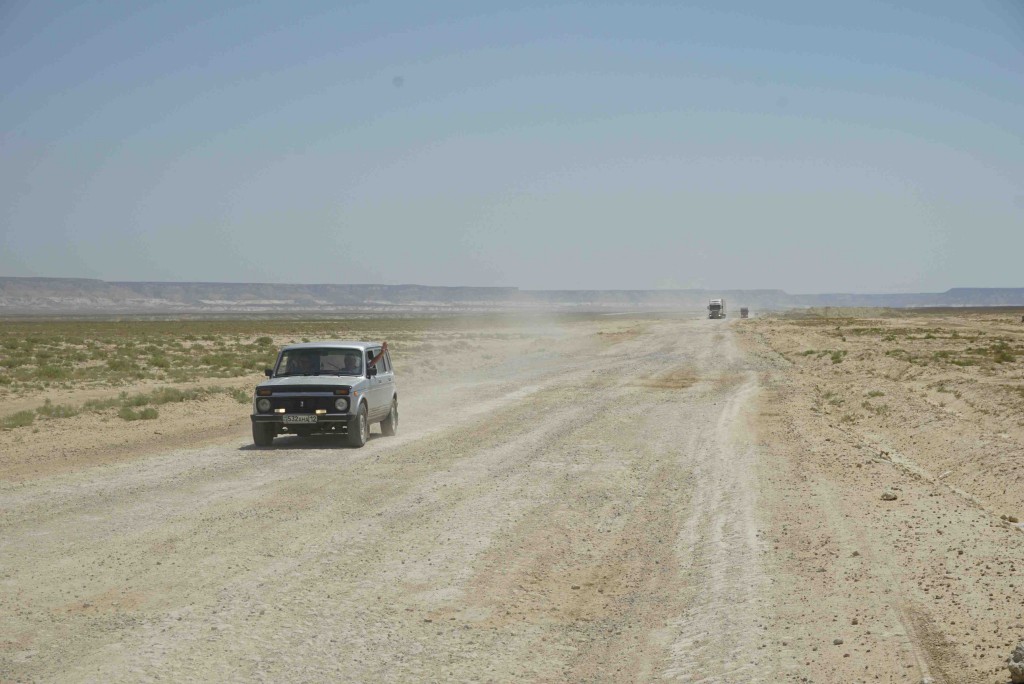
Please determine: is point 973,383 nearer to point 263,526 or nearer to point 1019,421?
point 1019,421

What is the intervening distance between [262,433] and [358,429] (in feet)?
5.83

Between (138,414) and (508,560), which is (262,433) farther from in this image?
(508,560)

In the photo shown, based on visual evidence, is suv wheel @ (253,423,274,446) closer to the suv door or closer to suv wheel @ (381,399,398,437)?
the suv door

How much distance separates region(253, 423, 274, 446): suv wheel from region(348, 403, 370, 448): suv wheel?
147 centimetres

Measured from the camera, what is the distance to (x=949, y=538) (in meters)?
10.4

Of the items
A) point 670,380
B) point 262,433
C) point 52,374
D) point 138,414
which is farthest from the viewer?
point 52,374

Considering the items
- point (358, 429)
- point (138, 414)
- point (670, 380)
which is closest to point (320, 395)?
point (358, 429)

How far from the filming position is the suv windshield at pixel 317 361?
19.0 m

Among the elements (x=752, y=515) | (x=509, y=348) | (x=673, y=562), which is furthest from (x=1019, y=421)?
(x=509, y=348)

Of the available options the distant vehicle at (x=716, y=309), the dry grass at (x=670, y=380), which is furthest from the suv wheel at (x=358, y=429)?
the distant vehicle at (x=716, y=309)

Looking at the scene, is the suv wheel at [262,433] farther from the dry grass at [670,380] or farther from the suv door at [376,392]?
the dry grass at [670,380]

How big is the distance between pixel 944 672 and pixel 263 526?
7126mm

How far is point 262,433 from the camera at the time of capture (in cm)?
Result: 1802

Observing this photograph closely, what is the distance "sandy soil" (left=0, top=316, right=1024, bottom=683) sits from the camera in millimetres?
6938
